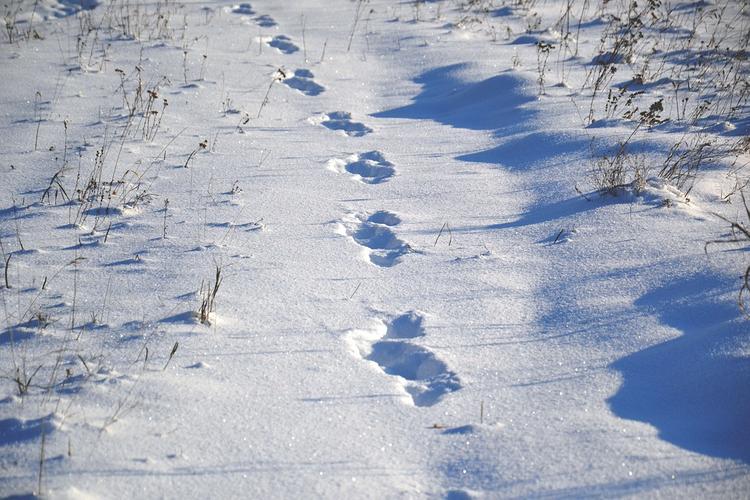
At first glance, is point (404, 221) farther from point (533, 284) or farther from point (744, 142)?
point (744, 142)

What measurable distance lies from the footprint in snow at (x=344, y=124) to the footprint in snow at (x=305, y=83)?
0.63m

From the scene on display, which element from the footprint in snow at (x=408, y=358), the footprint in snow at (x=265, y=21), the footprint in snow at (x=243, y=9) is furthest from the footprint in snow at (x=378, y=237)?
the footprint in snow at (x=243, y=9)

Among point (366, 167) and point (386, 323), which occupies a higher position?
point (366, 167)

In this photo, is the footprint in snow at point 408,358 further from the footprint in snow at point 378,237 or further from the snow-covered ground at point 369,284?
the footprint in snow at point 378,237

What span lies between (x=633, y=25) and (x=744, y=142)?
2.99 m

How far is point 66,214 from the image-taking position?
10.8ft

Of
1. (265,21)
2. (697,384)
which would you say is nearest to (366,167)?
(697,384)

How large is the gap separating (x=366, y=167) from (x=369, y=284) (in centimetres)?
146

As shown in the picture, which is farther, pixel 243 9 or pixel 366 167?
pixel 243 9

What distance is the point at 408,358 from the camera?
2.36 m

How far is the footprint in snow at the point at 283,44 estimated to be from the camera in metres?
6.47

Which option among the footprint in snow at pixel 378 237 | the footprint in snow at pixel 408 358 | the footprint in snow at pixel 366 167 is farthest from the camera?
the footprint in snow at pixel 366 167

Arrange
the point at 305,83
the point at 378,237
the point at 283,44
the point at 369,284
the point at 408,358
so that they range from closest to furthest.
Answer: the point at 408,358
the point at 369,284
the point at 378,237
the point at 305,83
the point at 283,44

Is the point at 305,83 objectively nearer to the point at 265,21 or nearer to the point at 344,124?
the point at 344,124
